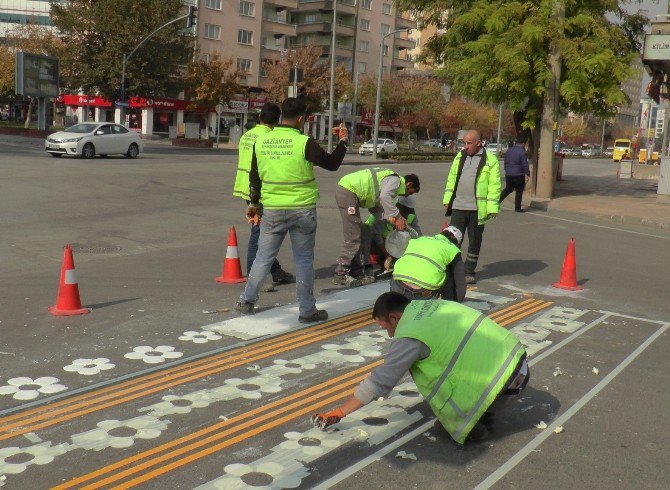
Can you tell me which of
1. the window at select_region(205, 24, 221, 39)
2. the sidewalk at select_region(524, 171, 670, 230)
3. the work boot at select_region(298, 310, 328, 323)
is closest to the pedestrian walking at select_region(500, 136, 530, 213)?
the sidewalk at select_region(524, 171, 670, 230)

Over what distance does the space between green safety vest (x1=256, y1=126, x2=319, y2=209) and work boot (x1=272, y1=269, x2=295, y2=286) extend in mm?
2191

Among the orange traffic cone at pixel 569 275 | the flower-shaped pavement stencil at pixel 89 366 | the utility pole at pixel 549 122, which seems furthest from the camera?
the utility pole at pixel 549 122

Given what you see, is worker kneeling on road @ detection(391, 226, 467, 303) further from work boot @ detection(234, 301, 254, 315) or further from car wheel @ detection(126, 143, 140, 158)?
car wheel @ detection(126, 143, 140, 158)

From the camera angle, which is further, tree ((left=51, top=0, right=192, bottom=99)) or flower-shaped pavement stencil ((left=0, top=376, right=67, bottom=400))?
tree ((left=51, top=0, right=192, bottom=99))

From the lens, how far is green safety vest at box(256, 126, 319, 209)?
684 cm

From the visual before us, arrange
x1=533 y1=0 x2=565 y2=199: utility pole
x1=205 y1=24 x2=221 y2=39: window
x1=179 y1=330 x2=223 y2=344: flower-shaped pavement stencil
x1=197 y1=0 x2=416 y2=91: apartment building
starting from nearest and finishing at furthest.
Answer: x1=179 y1=330 x2=223 y2=344: flower-shaped pavement stencil → x1=533 y1=0 x2=565 y2=199: utility pole → x1=205 y1=24 x2=221 y2=39: window → x1=197 y1=0 x2=416 y2=91: apartment building

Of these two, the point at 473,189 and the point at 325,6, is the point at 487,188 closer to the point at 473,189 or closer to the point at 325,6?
the point at 473,189

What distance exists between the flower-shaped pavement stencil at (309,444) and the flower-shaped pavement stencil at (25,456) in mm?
1248

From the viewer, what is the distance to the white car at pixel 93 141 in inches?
1123

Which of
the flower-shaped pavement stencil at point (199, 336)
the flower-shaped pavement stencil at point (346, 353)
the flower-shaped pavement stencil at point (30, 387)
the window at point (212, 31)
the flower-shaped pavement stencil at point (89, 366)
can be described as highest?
the window at point (212, 31)

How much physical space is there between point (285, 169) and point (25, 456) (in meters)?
3.36

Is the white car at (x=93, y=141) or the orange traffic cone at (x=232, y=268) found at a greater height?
the white car at (x=93, y=141)

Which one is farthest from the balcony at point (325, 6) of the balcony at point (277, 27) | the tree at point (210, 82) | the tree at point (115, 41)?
the tree at point (115, 41)

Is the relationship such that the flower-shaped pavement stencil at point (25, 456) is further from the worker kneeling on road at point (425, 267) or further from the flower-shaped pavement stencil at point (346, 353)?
the worker kneeling on road at point (425, 267)
